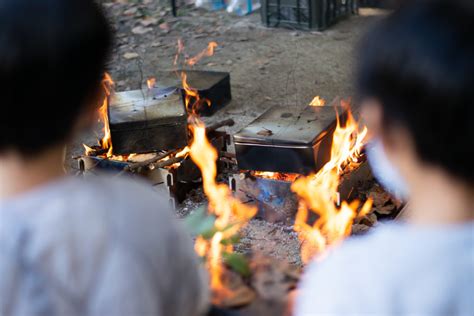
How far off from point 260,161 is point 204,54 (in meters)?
3.74

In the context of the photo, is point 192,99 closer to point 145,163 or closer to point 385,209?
point 145,163

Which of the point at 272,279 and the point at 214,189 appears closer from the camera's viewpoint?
the point at 272,279

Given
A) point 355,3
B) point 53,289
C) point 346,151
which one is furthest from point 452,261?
point 355,3

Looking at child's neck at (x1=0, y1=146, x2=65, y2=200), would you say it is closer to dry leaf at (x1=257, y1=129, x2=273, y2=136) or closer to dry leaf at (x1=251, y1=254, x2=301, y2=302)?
Answer: dry leaf at (x1=251, y1=254, x2=301, y2=302)

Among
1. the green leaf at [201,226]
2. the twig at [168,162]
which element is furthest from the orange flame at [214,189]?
the green leaf at [201,226]

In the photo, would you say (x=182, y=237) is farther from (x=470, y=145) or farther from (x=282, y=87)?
(x=282, y=87)

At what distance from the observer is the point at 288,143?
11.7 ft

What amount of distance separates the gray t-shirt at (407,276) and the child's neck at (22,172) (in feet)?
1.63

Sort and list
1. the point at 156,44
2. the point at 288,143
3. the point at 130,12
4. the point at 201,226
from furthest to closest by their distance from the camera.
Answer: the point at 130,12
the point at 156,44
the point at 288,143
the point at 201,226

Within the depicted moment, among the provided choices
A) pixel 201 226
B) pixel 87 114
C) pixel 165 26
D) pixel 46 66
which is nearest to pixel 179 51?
pixel 165 26

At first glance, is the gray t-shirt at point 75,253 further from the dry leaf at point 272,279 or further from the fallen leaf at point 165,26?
the fallen leaf at point 165,26

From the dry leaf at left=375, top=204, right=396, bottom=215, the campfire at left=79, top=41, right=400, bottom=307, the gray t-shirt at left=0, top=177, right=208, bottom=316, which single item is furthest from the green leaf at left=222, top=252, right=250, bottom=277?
the dry leaf at left=375, top=204, right=396, bottom=215

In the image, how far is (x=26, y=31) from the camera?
105 centimetres

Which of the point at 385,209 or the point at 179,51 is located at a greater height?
the point at 385,209
